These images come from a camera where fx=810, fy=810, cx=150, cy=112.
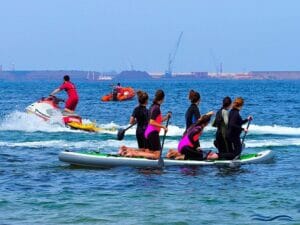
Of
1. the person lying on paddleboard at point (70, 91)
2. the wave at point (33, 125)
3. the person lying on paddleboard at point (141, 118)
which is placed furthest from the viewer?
the wave at point (33, 125)

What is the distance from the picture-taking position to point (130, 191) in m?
13.6

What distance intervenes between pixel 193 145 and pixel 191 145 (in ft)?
0.14

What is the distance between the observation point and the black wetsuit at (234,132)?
16.5 m

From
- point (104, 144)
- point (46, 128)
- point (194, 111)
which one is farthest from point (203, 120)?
point (46, 128)

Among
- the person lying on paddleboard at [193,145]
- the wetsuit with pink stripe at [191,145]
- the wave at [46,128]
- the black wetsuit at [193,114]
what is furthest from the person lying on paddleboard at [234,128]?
the wave at [46,128]

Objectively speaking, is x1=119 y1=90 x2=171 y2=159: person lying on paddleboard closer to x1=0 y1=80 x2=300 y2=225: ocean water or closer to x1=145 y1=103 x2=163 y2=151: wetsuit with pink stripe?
x1=145 y1=103 x2=163 y2=151: wetsuit with pink stripe

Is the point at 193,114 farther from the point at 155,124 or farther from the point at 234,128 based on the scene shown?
the point at 234,128

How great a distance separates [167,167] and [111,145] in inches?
279

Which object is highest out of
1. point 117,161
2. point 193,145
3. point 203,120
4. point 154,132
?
point 203,120

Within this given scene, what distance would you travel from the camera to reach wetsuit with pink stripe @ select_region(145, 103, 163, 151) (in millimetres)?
15914

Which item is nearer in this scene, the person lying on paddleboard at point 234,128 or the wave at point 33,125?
the person lying on paddleboard at point 234,128

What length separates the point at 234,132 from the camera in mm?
16672

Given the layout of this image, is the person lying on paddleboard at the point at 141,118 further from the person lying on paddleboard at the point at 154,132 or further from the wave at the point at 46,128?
the wave at the point at 46,128

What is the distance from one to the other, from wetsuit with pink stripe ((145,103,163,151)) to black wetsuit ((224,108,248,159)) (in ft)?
4.90
